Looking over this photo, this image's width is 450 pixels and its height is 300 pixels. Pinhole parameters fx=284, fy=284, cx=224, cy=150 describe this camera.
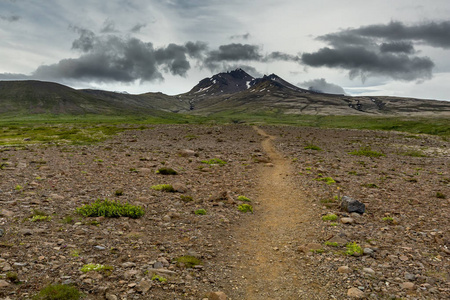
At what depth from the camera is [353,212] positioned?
17.6 metres

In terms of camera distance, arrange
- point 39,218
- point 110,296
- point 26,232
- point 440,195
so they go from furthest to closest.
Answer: point 440,195
point 39,218
point 26,232
point 110,296

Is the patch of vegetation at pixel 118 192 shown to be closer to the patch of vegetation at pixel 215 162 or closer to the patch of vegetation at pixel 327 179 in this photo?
the patch of vegetation at pixel 215 162

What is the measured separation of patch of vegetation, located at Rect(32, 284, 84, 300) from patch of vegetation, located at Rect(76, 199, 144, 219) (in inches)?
255

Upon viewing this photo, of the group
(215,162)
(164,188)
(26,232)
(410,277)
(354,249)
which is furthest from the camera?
(215,162)

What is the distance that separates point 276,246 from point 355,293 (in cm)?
443

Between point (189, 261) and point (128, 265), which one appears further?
point (189, 261)

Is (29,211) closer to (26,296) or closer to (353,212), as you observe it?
(26,296)

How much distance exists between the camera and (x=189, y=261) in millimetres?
11367

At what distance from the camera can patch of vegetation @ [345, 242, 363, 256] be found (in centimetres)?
1238

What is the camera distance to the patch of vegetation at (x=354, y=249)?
12.4 meters

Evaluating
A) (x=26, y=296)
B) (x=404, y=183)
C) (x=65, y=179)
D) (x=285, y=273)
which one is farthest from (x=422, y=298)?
(x=65, y=179)

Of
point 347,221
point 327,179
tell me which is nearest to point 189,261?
point 347,221

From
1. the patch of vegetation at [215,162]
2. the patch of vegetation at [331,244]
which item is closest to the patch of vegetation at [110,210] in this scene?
the patch of vegetation at [331,244]

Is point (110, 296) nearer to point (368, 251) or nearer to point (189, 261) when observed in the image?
point (189, 261)
